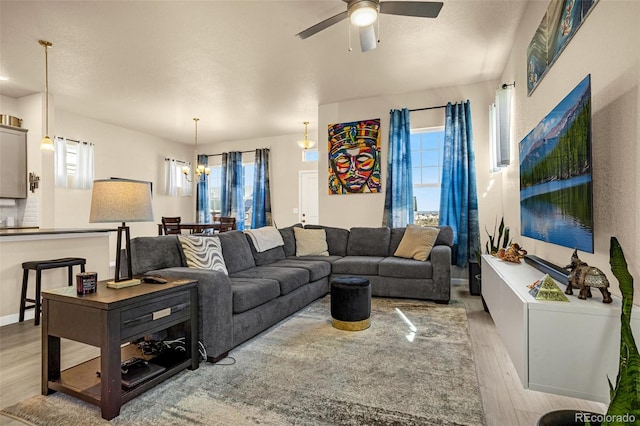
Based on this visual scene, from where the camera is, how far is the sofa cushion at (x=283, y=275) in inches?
127

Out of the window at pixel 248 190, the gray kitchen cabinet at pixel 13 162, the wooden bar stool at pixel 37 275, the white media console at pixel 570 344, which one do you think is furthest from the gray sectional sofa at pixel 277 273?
the gray kitchen cabinet at pixel 13 162

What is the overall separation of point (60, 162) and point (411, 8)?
612 centimetres

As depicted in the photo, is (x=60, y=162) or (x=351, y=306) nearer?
(x=351, y=306)

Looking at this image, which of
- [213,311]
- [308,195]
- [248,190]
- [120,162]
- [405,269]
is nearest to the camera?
[213,311]

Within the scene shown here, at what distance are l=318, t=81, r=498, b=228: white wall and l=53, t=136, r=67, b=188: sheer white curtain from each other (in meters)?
4.40

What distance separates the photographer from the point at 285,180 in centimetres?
772

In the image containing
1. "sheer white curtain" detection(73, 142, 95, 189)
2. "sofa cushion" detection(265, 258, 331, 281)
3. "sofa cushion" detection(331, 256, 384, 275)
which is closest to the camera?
"sofa cushion" detection(265, 258, 331, 281)

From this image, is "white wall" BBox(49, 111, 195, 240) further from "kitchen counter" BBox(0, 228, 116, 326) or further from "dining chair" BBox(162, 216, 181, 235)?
"kitchen counter" BBox(0, 228, 116, 326)

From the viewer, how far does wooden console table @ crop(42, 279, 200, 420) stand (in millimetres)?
1729

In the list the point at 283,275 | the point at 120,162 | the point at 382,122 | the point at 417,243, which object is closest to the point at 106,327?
the point at 283,275

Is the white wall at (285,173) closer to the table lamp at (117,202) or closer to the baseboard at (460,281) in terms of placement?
the baseboard at (460,281)

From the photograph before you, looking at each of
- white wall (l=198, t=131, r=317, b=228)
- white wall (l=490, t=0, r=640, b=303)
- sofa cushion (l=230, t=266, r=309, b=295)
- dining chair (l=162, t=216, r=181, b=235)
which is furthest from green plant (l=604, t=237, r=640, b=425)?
white wall (l=198, t=131, r=317, b=228)

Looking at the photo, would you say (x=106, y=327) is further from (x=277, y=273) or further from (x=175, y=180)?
(x=175, y=180)

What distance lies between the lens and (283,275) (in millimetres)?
3289
